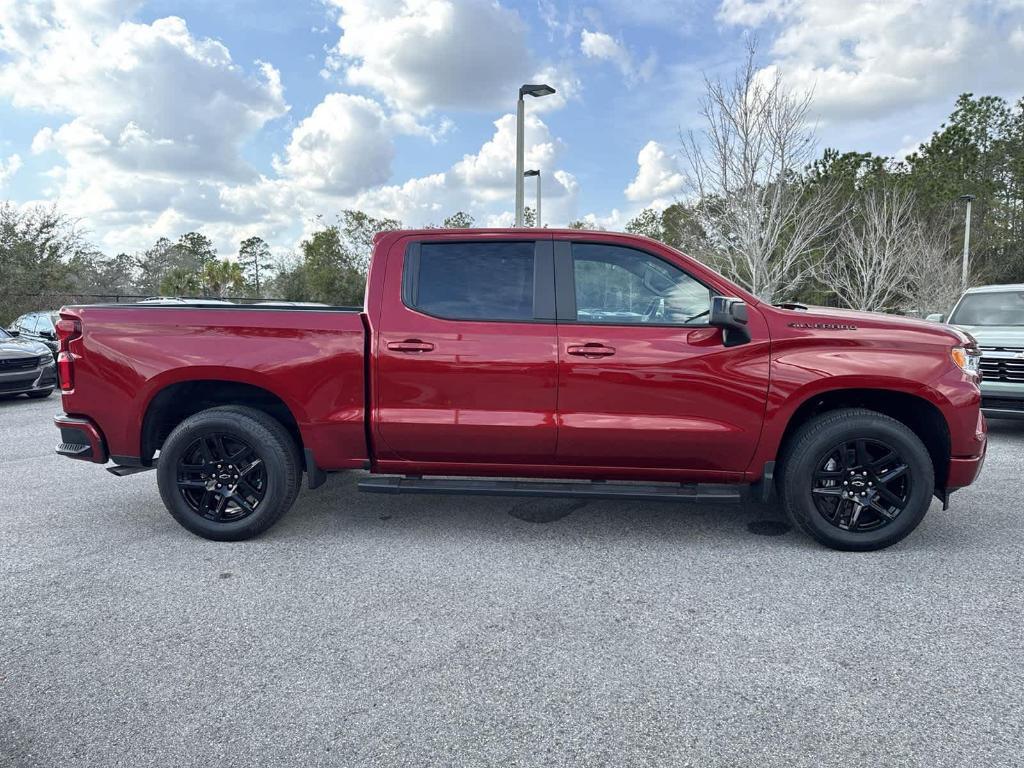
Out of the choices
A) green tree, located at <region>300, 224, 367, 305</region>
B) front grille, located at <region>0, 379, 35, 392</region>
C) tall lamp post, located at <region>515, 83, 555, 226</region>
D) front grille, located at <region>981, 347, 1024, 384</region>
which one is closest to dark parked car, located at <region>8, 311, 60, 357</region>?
front grille, located at <region>0, 379, 35, 392</region>

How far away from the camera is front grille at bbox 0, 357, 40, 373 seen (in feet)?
32.4

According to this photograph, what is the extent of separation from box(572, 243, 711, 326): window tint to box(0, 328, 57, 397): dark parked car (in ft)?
32.9

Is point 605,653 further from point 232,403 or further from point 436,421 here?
point 232,403

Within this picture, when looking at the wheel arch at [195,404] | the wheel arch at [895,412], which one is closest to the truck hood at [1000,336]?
the wheel arch at [895,412]

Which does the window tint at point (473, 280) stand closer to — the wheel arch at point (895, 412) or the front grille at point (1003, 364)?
the wheel arch at point (895, 412)

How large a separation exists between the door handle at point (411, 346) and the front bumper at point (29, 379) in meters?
9.20

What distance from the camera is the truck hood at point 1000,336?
6.90 metres

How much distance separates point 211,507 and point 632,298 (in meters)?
2.90

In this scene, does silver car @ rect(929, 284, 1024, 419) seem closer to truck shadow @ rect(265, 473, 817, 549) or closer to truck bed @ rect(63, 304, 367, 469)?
truck shadow @ rect(265, 473, 817, 549)

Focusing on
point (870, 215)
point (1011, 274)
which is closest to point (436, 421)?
point (870, 215)

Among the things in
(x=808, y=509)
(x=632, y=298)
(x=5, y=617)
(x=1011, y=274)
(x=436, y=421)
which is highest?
(x=1011, y=274)

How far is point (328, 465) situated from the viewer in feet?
13.3

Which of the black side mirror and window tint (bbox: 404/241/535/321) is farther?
window tint (bbox: 404/241/535/321)

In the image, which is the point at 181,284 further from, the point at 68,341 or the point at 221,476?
the point at 221,476
